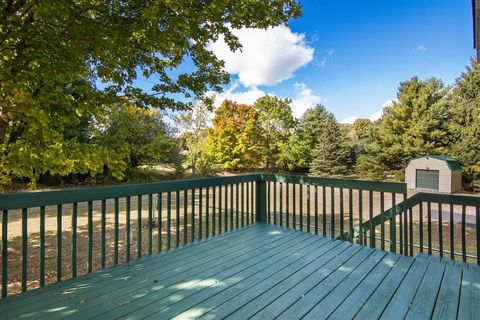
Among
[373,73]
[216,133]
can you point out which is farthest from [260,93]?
[373,73]

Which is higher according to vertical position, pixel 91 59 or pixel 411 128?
pixel 411 128

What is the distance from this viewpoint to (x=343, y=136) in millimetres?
20469

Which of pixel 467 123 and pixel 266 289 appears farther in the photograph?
pixel 467 123

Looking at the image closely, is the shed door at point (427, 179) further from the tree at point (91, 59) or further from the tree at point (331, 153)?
the tree at point (91, 59)

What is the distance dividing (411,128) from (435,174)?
4.80 m

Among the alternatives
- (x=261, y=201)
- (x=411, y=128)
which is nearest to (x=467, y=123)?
(x=411, y=128)

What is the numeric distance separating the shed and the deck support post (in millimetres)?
12800

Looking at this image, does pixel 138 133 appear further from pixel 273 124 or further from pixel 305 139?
pixel 305 139

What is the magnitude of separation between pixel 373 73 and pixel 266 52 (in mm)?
7476

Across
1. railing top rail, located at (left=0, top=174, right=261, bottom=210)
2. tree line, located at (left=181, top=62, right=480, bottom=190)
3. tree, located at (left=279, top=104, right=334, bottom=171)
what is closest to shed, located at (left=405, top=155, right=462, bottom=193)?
tree line, located at (left=181, top=62, right=480, bottom=190)

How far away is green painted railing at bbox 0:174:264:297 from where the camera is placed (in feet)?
6.83

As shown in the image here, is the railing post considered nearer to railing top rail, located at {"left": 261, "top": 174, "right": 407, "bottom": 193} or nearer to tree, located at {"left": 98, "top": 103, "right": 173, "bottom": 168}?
railing top rail, located at {"left": 261, "top": 174, "right": 407, "bottom": 193}

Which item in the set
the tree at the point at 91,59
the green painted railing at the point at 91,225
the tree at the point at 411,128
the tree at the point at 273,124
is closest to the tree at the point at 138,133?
the green painted railing at the point at 91,225

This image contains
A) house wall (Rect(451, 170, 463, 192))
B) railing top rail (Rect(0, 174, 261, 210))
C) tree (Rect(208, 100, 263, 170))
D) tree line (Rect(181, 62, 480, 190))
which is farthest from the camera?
tree (Rect(208, 100, 263, 170))
